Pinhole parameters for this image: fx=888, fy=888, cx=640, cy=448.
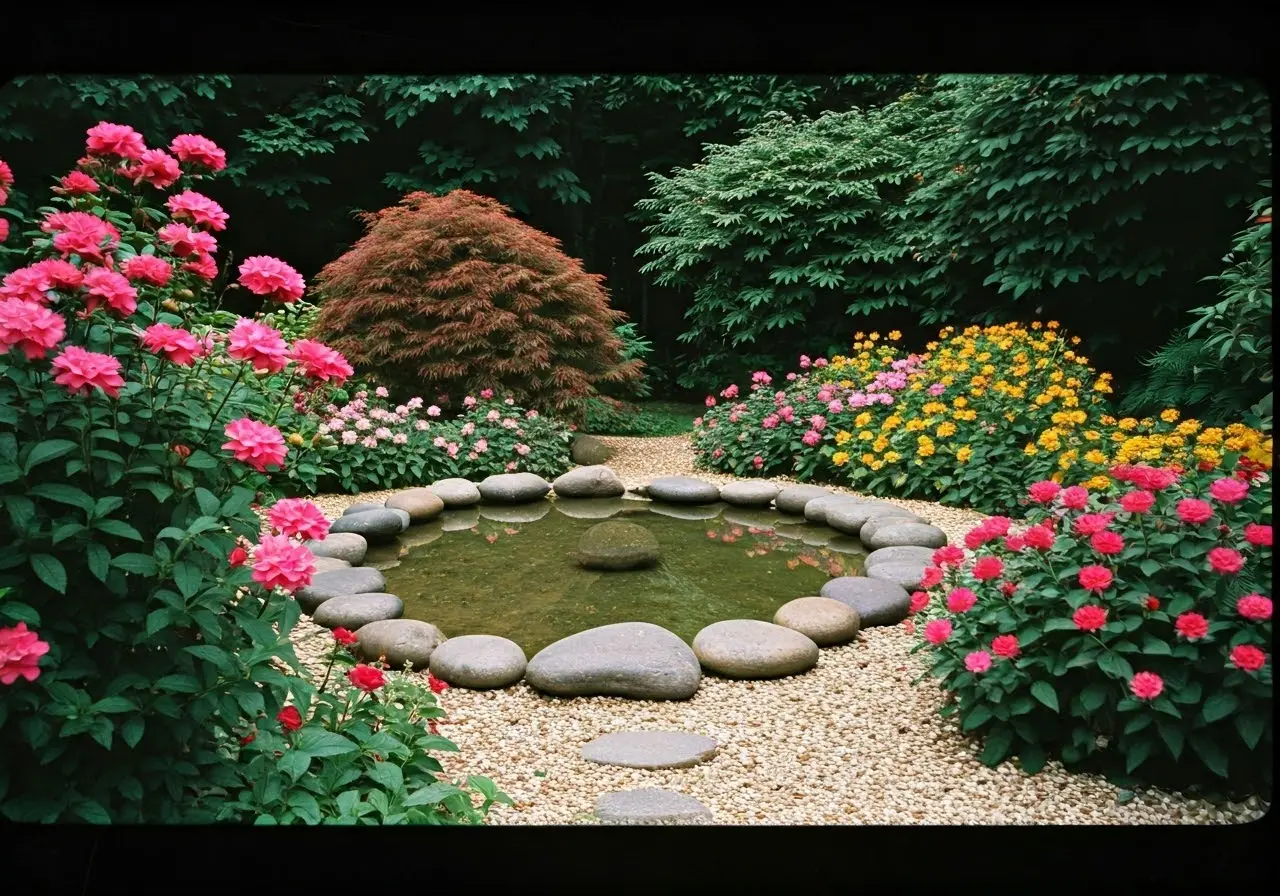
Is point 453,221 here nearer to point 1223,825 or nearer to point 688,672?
point 688,672

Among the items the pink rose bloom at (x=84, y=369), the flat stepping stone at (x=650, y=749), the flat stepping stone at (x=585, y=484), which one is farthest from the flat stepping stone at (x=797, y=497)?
the pink rose bloom at (x=84, y=369)

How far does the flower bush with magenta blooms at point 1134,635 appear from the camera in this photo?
175 cm

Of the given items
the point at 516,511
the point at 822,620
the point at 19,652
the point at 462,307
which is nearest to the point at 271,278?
the point at 19,652

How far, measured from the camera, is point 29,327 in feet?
4.22

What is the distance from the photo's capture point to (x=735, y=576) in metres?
3.87

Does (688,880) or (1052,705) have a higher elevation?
(1052,705)

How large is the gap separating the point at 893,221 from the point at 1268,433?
180 inches

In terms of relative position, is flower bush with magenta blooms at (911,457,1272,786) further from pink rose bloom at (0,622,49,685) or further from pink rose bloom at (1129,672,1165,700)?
pink rose bloom at (0,622,49,685)

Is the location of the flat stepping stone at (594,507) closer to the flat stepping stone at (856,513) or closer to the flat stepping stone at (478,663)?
the flat stepping stone at (856,513)

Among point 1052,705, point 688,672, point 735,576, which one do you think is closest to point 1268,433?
point 1052,705

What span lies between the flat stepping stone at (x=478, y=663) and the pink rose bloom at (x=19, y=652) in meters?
1.43

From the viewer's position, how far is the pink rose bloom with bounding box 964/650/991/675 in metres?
1.91

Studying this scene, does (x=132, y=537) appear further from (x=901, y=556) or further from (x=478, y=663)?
(x=901, y=556)

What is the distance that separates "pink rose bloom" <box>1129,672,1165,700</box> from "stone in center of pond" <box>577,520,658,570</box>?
236 cm
